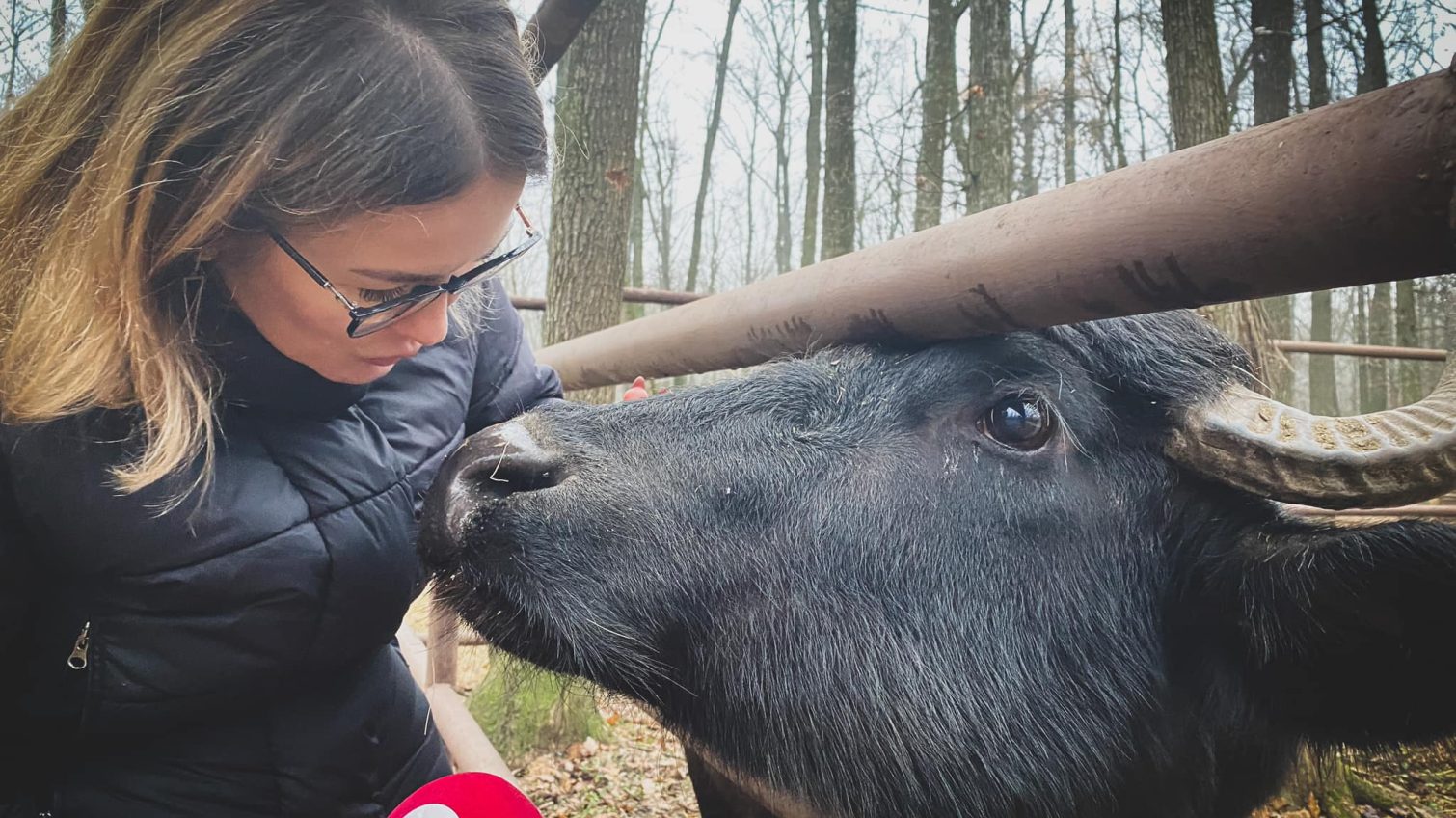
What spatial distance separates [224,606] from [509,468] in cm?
63

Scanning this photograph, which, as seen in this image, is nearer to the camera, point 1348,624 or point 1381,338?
point 1348,624

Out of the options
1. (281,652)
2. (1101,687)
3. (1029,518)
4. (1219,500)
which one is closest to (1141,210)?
(1029,518)

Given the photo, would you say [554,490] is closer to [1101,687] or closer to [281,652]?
[281,652]

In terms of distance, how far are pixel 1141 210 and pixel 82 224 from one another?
1819 mm

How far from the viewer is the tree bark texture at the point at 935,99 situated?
8914 mm

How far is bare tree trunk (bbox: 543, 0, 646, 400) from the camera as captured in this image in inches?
226

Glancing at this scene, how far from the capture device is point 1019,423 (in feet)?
5.64

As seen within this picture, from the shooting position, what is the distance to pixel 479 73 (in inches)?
65.9

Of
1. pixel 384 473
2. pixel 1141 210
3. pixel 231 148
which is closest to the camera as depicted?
pixel 1141 210

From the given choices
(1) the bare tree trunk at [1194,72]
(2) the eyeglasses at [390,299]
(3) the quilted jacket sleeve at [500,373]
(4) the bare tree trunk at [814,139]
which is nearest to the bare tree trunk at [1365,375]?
(1) the bare tree trunk at [1194,72]

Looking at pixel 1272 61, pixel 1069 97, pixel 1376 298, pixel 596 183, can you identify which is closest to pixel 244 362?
pixel 596 183

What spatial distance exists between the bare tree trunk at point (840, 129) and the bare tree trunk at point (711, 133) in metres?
7.62

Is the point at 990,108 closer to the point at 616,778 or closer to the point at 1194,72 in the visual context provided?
the point at 1194,72

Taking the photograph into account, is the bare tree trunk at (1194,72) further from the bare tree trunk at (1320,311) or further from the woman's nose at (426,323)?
the woman's nose at (426,323)
